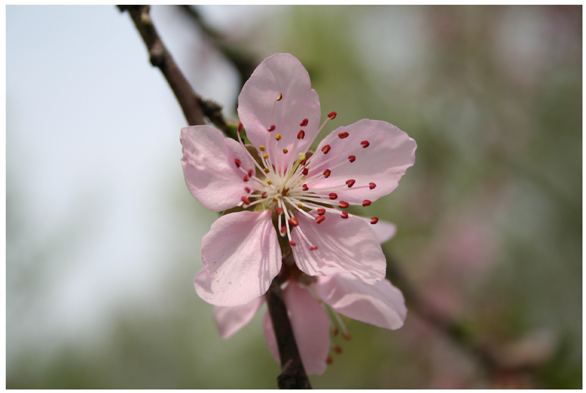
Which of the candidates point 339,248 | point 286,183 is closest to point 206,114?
point 286,183

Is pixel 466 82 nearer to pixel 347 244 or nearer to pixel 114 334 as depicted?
pixel 347 244

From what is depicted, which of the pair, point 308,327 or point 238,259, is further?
point 308,327

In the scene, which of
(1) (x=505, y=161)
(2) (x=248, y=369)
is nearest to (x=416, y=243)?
(1) (x=505, y=161)

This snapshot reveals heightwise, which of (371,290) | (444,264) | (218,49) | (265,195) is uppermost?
(218,49)

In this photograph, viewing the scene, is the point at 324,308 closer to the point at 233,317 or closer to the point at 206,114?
A: the point at 233,317

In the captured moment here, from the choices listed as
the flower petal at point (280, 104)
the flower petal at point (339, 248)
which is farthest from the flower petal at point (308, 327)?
the flower petal at point (280, 104)

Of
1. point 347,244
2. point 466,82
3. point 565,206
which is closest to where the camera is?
point 347,244

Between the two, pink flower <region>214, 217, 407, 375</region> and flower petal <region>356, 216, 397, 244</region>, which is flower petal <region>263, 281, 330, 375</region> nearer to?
pink flower <region>214, 217, 407, 375</region>
